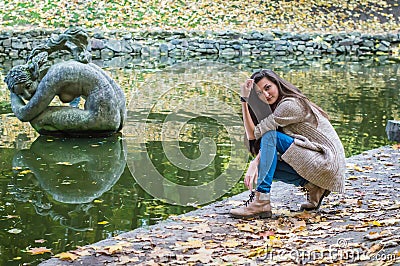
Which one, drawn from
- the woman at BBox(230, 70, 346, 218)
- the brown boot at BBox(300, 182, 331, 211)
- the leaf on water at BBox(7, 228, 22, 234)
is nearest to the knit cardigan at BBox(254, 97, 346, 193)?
the woman at BBox(230, 70, 346, 218)

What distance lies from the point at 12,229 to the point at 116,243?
3.28 ft

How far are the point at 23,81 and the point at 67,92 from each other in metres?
0.50

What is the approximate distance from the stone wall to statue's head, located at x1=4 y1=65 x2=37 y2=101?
28.6ft

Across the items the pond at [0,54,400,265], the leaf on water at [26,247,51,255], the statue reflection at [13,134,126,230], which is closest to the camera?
the leaf on water at [26,247,51,255]

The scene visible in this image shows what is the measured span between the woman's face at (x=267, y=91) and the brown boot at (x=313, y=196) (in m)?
0.65

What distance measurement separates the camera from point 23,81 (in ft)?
25.1

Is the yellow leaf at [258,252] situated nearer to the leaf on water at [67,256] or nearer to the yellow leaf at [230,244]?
the yellow leaf at [230,244]

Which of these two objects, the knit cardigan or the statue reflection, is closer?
the knit cardigan

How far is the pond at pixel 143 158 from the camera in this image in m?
5.11

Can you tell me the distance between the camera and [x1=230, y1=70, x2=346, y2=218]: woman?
4.61m

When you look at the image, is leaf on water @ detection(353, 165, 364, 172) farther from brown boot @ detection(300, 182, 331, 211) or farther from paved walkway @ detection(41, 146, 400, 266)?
brown boot @ detection(300, 182, 331, 211)

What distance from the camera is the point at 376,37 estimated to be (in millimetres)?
18281

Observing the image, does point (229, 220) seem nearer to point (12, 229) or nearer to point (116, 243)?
point (116, 243)

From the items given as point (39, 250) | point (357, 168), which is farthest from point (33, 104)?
point (357, 168)
